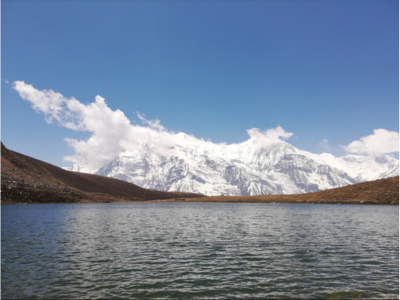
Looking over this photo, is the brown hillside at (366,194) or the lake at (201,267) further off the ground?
the brown hillside at (366,194)

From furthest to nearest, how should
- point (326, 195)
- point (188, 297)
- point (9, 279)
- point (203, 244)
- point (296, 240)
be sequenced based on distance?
point (326, 195) < point (296, 240) < point (203, 244) < point (9, 279) < point (188, 297)

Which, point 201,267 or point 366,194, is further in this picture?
point 366,194

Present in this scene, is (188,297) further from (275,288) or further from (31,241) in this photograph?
(31,241)

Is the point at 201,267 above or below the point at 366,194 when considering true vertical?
below

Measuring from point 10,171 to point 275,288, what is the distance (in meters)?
207

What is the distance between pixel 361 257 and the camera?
2664cm

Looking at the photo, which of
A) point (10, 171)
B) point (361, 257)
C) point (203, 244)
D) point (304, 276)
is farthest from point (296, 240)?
point (10, 171)

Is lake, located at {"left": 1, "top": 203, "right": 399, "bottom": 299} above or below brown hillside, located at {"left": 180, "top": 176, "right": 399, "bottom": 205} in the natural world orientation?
below

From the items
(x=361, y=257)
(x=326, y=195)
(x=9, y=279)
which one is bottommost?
(x=9, y=279)

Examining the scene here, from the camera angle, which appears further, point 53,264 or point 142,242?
point 142,242

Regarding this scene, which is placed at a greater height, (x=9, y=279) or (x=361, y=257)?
(x=361, y=257)

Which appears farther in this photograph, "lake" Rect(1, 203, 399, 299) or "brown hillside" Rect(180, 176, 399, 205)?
"brown hillside" Rect(180, 176, 399, 205)

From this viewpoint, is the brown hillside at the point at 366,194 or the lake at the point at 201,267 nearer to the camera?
the lake at the point at 201,267

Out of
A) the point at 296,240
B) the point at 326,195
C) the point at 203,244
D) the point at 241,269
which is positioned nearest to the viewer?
the point at 241,269
